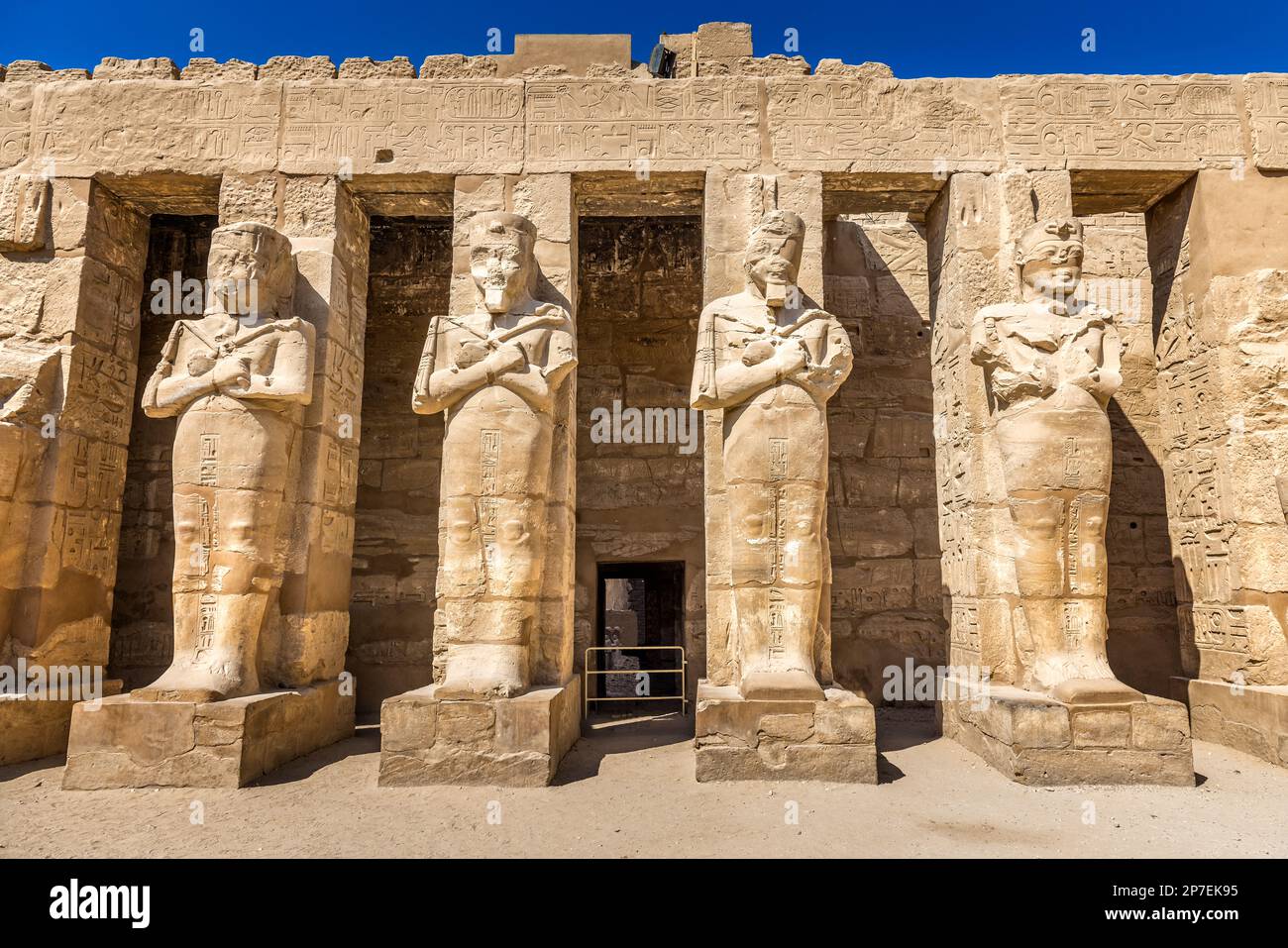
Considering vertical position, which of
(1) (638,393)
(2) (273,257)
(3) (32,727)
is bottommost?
(3) (32,727)

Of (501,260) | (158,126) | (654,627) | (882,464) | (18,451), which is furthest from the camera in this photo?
(654,627)

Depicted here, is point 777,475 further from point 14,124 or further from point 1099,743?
point 14,124

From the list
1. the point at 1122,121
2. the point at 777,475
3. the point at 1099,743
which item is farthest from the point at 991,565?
the point at 1122,121

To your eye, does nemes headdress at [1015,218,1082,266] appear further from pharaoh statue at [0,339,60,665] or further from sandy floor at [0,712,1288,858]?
pharaoh statue at [0,339,60,665]

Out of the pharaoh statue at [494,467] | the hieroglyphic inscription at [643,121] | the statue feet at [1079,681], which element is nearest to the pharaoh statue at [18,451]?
the pharaoh statue at [494,467]

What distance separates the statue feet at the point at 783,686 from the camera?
4688mm

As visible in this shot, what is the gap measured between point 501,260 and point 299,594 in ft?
8.08

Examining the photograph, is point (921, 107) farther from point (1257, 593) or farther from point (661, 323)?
point (1257, 593)

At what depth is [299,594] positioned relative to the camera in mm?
5492

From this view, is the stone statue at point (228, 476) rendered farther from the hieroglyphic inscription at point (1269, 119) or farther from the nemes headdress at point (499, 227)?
the hieroglyphic inscription at point (1269, 119)

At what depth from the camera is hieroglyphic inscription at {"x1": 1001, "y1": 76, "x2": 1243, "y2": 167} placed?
19.6 ft

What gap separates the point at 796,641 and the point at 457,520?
2064mm

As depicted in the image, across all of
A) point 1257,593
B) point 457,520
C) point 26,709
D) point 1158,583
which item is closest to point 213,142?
point 457,520

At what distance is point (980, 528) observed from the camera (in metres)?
5.50
